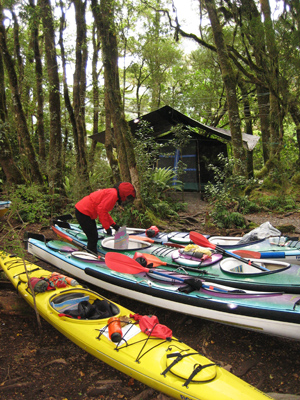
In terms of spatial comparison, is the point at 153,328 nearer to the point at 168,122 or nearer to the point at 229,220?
the point at 229,220

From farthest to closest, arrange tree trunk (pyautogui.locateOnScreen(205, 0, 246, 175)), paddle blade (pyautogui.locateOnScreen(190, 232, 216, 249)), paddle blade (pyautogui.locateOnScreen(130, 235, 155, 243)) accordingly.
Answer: tree trunk (pyautogui.locateOnScreen(205, 0, 246, 175)) < paddle blade (pyautogui.locateOnScreen(130, 235, 155, 243)) < paddle blade (pyautogui.locateOnScreen(190, 232, 216, 249))

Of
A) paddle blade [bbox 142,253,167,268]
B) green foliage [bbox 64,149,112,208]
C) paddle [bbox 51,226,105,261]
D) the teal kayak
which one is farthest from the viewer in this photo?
green foliage [bbox 64,149,112,208]

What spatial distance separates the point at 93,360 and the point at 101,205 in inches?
94.9

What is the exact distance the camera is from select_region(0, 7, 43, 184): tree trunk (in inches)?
327

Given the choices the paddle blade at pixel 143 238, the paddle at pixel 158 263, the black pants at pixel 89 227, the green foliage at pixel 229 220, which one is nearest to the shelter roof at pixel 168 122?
the green foliage at pixel 229 220

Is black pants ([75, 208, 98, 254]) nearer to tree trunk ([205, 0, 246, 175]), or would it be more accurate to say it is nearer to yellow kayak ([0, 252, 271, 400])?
yellow kayak ([0, 252, 271, 400])

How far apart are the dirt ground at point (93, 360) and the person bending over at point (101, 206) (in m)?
1.48

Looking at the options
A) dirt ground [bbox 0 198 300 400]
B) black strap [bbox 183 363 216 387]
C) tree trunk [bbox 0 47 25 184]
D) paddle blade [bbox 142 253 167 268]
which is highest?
tree trunk [bbox 0 47 25 184]

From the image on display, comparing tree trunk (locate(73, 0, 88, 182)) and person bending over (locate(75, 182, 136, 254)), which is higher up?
tree trunk (locate(73, 0, 88, 182))

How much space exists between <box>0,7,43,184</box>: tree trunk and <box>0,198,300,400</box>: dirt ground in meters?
6.01

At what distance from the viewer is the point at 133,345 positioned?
10.1 ft

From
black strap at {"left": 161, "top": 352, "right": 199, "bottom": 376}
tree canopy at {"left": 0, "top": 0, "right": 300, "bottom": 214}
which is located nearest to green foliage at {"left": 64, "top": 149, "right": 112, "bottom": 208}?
tree canopy at {"left": 0, "top": 0, "right": 300, "bottom": 214}

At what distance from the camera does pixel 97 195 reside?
5137 mm

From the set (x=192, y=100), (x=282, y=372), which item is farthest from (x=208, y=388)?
(x=192, y=100)
